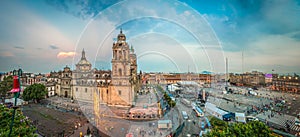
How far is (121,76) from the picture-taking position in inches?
1028

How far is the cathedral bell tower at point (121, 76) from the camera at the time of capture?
25875mm

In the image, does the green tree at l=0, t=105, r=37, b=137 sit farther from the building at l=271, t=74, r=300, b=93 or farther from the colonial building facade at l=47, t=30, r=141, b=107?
the building at l=271, t=74, r=300, b=93

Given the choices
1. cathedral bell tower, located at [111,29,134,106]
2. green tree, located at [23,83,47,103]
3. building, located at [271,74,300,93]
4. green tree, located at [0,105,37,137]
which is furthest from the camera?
building, located at [271,74,300,93]

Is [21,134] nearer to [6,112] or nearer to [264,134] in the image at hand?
[6,112]

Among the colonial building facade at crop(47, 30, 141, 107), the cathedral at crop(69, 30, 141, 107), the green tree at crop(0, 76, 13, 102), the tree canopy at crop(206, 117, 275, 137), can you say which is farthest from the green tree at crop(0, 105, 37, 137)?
the green tree at crop(0, 76, 13, 102)

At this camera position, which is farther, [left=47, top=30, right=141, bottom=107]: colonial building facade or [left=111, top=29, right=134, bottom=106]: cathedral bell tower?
[left=47, top=30, right=141, bottom=107]: colonial building facade

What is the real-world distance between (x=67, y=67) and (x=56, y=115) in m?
16.8

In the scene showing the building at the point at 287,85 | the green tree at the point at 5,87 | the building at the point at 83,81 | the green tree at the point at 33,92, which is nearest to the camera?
the green tree at the point at 33,92

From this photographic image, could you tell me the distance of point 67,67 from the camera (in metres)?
34.9

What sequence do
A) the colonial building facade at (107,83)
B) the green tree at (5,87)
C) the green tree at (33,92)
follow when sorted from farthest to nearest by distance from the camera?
the green tree at (5,87)
the green tree at (33,92)
the colonial building facade at (107,83)

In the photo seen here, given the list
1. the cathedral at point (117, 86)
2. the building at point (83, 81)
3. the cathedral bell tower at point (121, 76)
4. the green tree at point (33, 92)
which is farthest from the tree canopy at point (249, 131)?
the green tree at point (33, 92)

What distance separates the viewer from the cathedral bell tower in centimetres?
2588

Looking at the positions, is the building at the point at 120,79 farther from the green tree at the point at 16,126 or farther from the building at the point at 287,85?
the building at the point at 287,85

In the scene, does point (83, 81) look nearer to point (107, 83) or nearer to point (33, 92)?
point (107, 83)
